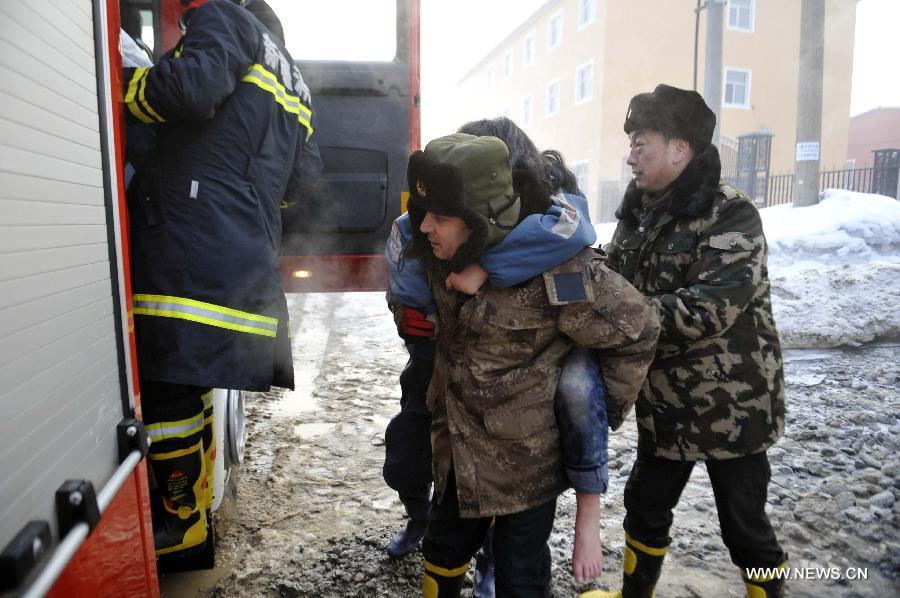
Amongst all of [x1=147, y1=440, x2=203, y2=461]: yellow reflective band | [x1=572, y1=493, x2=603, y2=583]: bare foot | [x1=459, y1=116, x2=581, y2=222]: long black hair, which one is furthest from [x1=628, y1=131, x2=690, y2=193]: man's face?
[x1=147, y1=440, x2=203, y2=461]: yellow reflective band

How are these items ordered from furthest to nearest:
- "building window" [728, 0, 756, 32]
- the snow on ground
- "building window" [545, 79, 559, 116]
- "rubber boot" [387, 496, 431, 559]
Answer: "building window" [545, 79, 559, 116] → "building window" [728, 0, 756, 32] → the snow on ground → "rubber boot" [387, 496, 431, 559]

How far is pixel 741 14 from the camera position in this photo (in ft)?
72.5

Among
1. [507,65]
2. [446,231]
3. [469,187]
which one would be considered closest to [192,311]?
[446,231]

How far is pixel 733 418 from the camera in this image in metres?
1.95

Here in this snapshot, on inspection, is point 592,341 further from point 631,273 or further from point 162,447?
point 162,447

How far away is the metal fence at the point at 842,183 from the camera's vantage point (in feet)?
40.7

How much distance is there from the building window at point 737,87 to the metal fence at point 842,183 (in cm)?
700

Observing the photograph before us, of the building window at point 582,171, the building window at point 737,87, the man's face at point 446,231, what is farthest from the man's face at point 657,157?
the building window at point 737,87

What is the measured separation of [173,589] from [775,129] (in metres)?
24.0

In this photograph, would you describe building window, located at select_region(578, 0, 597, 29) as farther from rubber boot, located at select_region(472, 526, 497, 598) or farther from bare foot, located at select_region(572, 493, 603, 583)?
bare foot, located at select_region(572, 493, 603, 583)

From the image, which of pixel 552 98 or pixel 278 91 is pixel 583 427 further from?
pixel 552 98

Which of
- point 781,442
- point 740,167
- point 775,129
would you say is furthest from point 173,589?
point 775,129

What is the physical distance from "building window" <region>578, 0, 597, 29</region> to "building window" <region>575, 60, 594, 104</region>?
139cm

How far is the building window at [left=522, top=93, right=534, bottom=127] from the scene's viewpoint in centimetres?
2723
